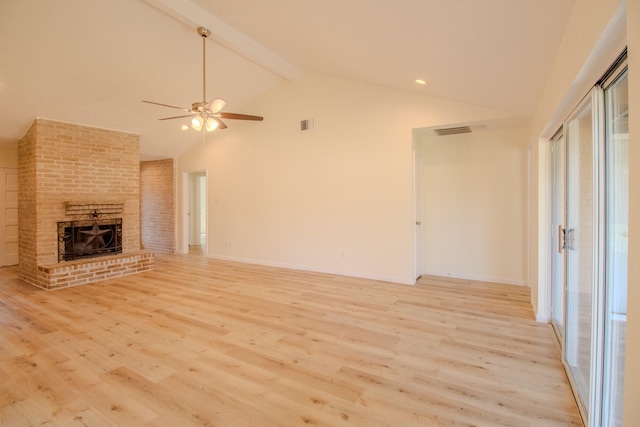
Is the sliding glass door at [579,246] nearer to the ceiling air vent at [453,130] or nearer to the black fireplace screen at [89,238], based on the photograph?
the ceiling air vent at [453,130]

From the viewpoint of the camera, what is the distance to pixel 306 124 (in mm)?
5668

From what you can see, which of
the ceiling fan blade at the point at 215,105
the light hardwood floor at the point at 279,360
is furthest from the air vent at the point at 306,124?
the light hardwood floor at the point at 279,360

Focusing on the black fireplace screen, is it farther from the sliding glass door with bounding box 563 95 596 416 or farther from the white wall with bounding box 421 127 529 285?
the sliding glass door with bounding box 563 95 596 416

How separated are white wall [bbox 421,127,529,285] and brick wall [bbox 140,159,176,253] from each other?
19.9 feet

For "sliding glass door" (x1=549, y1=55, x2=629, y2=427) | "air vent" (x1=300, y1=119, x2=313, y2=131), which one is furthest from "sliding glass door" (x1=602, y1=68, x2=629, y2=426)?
"air vent" (x1=300, y1=119, x2=313, y2=131)

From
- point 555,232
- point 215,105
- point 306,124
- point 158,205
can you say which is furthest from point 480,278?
point 158,205

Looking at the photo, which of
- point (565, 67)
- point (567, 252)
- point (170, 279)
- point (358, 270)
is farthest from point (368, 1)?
point (170, 279)

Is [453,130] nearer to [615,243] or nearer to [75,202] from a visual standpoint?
[615,243]

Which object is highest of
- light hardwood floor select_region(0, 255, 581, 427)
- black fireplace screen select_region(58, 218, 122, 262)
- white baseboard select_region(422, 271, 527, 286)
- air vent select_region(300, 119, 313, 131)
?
air vent select_region(300, 119, 313, 131)

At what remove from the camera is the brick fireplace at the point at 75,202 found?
15.8 feet

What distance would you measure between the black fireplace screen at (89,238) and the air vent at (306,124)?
153 inches

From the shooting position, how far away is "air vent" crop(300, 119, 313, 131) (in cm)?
562

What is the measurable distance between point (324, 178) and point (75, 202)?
4246 millimetres

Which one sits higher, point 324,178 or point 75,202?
point 324,178
